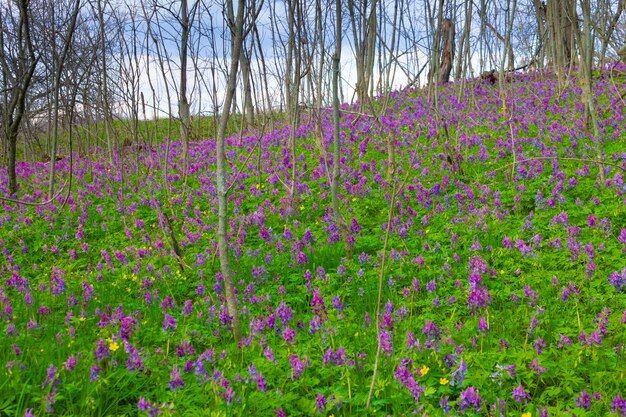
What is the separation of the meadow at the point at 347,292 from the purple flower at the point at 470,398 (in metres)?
0.02

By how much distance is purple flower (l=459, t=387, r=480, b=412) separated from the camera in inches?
114

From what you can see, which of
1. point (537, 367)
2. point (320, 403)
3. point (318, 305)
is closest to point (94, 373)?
point (320, 403)

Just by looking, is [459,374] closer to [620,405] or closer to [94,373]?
[620,405]

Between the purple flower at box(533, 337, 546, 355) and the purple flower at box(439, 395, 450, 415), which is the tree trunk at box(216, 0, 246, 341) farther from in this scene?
the purple flower at box(533, 337, 546, 355)

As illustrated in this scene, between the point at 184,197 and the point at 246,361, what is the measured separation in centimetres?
568

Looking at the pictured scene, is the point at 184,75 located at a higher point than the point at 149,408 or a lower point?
higher

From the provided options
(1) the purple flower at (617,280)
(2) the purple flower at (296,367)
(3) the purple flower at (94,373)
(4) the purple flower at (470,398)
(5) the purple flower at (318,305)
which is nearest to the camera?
(4) the purple flower at (470,398)

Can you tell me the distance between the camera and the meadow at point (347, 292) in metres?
3.12

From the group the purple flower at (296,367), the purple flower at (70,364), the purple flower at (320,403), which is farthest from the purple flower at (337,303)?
the purple flower at (70,364)

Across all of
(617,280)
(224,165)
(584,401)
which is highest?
(224,165)

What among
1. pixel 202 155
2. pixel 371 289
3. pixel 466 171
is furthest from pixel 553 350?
pixel 202 155

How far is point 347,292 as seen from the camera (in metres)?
4.86

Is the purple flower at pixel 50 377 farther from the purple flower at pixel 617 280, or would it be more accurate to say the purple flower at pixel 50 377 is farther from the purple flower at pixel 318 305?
the purple flower at pixel 617 280

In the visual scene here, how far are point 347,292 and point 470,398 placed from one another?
81.4 inches
